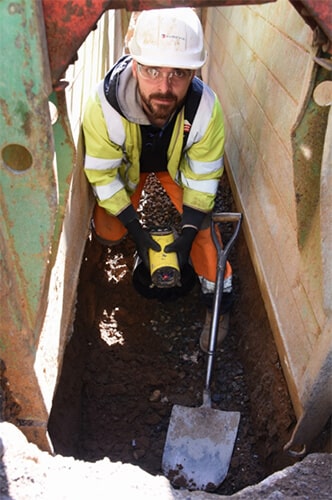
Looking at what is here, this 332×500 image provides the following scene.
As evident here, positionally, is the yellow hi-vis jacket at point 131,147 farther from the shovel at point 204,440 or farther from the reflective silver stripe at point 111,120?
the shovel at point 204,440

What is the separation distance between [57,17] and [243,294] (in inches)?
106

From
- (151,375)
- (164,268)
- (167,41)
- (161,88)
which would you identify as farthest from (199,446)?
(167,41)

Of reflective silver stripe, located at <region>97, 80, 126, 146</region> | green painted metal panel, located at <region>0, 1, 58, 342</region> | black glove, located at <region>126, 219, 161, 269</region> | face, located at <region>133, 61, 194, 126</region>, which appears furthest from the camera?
black glove, located at <region>126, 219, 161, 269</region>

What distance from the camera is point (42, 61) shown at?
155 cm

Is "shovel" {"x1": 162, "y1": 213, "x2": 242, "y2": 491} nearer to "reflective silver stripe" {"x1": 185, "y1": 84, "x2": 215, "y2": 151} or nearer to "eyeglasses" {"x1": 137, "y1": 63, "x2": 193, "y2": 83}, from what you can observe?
"reflective silver stripe" {"x1": 185, "y1": 84, "x2": 215, "y2": 151}

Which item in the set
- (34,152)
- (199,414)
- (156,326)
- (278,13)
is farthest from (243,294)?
(34,152)

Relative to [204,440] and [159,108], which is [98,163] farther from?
[204,440]

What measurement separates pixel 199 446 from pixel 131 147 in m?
1.99

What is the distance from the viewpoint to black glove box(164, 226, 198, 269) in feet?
10.6

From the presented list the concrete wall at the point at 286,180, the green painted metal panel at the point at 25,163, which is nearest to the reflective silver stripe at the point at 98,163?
the concrete wall at the point at 286,180

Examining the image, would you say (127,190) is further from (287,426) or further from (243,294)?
(287,426)

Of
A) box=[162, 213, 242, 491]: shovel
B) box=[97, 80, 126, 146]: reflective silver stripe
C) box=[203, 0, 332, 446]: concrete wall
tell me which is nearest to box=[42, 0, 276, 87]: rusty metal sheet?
box=[203, 0, 332, 446]: concrete wall

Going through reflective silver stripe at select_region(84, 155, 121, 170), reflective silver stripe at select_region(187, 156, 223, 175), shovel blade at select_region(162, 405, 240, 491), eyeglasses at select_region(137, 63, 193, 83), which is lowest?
shovel blade at select_region(162, 405, 240, 491)

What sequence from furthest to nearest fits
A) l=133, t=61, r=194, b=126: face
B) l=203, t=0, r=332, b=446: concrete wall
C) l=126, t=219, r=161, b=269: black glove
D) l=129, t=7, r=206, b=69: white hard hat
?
l=126, t=219, r=161, b=269: black glove, l=133, t=61, r=194, b=126: face, l=129, t=7, r=206, b=69: white hard hat, l=203, t=0, r=332, b=446: concrete wall
